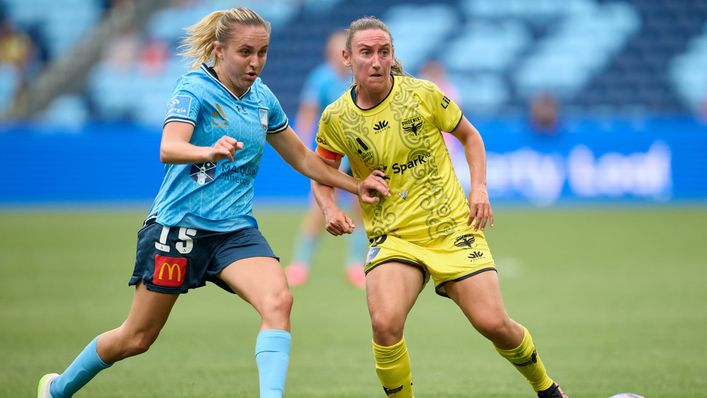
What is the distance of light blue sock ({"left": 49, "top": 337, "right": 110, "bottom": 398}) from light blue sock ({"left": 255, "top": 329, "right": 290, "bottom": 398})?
1035mm

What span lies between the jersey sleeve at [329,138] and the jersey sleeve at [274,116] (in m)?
0.22

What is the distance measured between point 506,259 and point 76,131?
37.0ft

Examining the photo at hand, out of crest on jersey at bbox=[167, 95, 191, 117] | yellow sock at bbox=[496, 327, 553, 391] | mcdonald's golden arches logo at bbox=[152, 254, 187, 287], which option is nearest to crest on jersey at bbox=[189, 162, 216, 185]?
crest on jersey at bbox=[167, 95, 191, 117]

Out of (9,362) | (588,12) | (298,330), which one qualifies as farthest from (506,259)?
(588,12)

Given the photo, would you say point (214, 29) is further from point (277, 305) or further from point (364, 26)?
point (277, 305)

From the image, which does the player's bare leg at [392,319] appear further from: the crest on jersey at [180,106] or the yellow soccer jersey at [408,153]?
the crest on jersey at [180,106]

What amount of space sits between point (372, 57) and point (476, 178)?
0.92m

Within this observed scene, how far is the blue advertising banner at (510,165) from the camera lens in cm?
1875

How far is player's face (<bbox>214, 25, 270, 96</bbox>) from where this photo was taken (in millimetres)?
5270

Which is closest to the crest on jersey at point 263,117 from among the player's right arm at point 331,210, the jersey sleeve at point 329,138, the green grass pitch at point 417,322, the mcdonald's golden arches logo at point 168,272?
the jersey sleeve at point 329,138

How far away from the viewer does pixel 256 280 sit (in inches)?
202

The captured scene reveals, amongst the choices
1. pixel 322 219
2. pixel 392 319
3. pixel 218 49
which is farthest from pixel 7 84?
pixel 392 319

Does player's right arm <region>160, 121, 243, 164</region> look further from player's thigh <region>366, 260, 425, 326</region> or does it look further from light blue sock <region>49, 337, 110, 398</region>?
light blue sock <region>49, 337, 110, 398</region>

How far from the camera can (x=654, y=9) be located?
2431 centimetres
